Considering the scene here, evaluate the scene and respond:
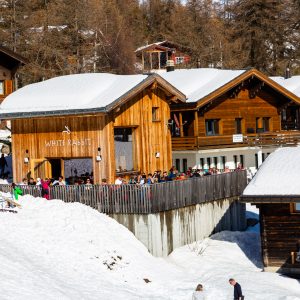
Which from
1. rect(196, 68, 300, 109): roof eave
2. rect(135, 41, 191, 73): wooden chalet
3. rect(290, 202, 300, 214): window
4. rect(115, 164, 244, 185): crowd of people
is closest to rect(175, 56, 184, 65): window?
rect(135, 41, 191, 73): wooden chalet

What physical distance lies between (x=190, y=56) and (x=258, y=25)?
41.2ft

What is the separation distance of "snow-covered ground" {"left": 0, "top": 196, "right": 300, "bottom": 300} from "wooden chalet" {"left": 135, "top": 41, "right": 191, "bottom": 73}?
57587 millimetres

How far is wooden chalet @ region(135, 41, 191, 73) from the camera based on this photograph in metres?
90.0

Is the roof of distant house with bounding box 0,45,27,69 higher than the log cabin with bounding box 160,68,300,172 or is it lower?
higher

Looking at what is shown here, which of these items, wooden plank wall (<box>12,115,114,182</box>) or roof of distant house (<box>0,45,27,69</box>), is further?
roof of distant house (<box>0,45,27,69</box>)

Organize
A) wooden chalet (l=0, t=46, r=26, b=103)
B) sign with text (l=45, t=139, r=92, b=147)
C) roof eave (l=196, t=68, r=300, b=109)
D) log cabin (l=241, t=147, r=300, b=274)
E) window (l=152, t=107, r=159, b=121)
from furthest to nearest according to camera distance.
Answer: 1. wooden chalet (l=0, t=46, r=26, b=103)
2. roof eave (l=196, t=68, r=300, b=109)
3. window (l=152, t=107, r=159, b=121)
4. sign with text (l=45, t=139, r=92, b=147)
5. log cabin (l=241, t=147, r=300, b=274)

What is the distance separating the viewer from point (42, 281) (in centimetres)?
2503

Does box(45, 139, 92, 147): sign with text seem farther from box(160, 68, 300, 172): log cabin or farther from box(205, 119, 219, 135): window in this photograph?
box(205, 119, 219, 135): window

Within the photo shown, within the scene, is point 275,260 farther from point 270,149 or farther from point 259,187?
point 270,149

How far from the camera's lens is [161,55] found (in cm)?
9381

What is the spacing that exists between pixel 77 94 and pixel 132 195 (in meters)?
7.42

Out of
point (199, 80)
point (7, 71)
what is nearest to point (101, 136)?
point (199, 80)

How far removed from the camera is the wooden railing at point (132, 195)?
3186 centimetres

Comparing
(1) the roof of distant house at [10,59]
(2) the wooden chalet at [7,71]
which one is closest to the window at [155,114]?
(1) the roof of distant house at [10,59]
